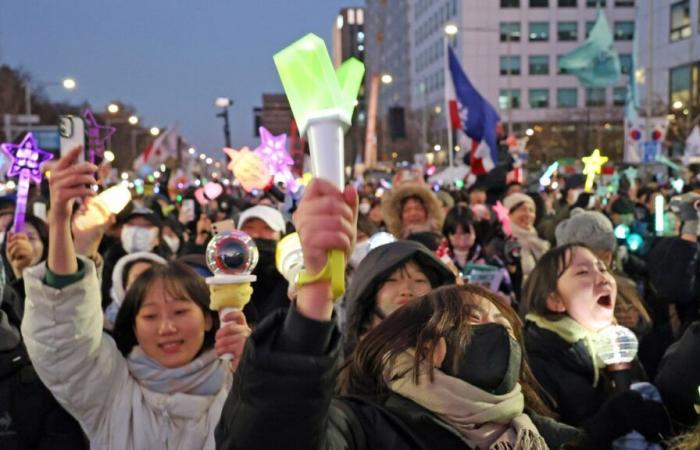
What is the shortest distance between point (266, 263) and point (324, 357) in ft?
11.7

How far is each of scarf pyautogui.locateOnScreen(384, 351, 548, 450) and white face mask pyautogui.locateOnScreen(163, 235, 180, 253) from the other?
5948 mm

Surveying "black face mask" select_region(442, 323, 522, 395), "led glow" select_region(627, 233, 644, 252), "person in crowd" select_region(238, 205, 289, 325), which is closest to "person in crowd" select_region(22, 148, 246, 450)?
"black face mask" select_region(442, 323, 522, 395)

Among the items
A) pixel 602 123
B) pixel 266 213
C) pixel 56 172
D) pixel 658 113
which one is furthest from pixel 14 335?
pixel 602 123

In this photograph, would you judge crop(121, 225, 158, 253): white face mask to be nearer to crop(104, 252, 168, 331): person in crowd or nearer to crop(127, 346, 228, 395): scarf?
crop(104, 252, 168, 331): person in crowd

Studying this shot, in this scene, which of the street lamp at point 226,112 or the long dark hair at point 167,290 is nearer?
the long dark hair at point 167,290

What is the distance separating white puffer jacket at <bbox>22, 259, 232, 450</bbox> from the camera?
2465 mm

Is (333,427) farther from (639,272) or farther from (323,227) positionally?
(639,272)

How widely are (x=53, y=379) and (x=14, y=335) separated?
67cm

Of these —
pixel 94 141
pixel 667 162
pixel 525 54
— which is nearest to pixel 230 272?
pixel 94 141

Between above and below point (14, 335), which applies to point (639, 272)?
below

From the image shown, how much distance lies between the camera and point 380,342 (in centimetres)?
219

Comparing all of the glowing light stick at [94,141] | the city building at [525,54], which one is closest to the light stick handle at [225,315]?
the glowing light stick at [94,141]

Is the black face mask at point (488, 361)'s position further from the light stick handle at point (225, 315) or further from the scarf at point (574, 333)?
the scarf at point (574, 333)

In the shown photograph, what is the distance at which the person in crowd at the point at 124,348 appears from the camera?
2.43 m
